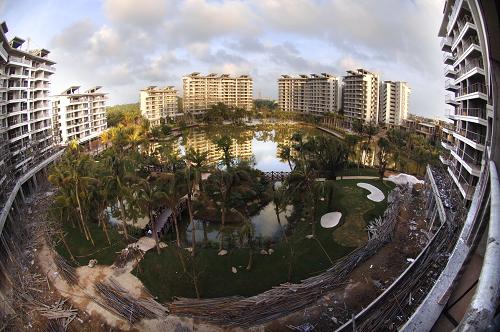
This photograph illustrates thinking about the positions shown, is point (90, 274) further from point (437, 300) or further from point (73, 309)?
point (437, 300)

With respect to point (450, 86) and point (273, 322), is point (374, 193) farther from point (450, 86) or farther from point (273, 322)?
point (273, 322)

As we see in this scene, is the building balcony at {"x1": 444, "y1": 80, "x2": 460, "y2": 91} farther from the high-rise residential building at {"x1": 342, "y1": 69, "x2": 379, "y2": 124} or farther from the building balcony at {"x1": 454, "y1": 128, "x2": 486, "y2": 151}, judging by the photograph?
the high-rise residential building at {"x1": 342, "y1": 69, "x2": 379, "y2": 124}

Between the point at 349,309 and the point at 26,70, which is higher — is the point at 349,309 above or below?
below

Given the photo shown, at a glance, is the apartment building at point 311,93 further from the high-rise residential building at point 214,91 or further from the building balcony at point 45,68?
the building balcony at point 45,68

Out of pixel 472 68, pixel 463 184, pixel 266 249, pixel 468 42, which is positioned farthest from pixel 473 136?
pixel 266 249

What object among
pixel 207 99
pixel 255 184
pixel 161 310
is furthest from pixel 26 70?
pixel 207 99

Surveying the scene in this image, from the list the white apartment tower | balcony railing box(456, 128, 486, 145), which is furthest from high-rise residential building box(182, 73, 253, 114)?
balcony railing box(456, 128, 486, 145)

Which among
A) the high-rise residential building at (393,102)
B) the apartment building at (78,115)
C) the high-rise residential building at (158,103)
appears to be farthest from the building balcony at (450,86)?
the high-rise residential building at (158,103)
